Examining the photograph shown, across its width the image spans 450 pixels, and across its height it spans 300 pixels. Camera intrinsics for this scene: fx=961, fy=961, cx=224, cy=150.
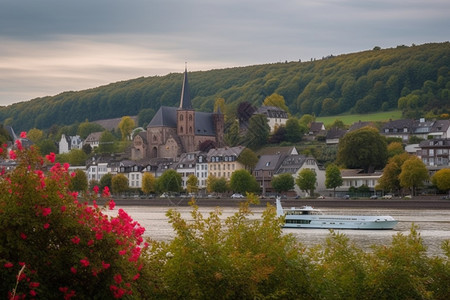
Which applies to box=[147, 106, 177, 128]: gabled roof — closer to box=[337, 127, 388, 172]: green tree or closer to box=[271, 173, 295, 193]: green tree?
box=[337, 127, 388, 172]: green tree

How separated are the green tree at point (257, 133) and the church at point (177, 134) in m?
12.7

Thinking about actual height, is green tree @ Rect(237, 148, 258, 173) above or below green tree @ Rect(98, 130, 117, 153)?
below

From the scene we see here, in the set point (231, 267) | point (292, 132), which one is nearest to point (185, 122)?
point (292, 132)

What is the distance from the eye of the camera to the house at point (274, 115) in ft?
579

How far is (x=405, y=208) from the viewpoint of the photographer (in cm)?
9606

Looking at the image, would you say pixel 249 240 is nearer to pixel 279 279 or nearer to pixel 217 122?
pixel 279 279

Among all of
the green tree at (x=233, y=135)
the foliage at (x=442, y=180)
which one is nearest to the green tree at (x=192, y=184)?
the green tree at (x=233, y=135)

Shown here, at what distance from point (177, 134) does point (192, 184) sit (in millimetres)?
37042

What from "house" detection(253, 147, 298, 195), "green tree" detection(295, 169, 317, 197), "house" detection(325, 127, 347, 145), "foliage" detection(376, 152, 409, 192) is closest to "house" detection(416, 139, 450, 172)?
"foliage" detection(376, 152, 409, 192)

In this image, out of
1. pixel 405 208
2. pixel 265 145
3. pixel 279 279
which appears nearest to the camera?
pixel 279 279

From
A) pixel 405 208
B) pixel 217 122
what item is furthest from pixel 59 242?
pixel 217 122

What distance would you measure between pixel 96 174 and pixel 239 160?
37.4 meters

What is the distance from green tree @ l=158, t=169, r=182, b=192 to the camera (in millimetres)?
137125

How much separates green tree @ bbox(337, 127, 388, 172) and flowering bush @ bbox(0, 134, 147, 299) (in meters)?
110
